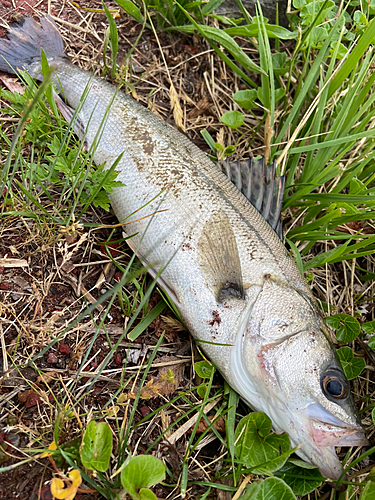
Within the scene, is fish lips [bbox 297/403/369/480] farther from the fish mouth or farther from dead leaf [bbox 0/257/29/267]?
dead leaf [bbox 0/257/29/267]

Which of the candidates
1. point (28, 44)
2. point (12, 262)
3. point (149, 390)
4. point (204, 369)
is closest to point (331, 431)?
point (204, 369)

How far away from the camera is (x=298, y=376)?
233 centimetres

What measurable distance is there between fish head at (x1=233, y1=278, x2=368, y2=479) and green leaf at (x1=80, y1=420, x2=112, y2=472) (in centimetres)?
85

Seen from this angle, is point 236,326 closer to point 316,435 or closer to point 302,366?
point 302,366

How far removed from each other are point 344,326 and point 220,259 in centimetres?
97

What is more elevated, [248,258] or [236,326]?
[248,258]

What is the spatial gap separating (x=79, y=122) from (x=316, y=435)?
2.56 metres

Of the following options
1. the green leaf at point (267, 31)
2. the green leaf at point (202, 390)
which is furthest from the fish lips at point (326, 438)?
the green leaf at point (267, 31)

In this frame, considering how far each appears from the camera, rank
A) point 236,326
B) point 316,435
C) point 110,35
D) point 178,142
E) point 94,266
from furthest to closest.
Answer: point 110,35 → point 178,142 → point 94,266 → point 236,326 → point 316,435

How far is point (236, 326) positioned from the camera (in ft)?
8.22

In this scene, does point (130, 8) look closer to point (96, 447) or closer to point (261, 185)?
point (261, 185)

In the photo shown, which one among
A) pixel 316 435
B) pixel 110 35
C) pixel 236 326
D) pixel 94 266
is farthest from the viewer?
pixel 110 35

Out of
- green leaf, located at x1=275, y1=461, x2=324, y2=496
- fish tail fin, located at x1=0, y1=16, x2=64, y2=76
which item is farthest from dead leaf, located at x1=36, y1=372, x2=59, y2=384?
fish tail fin, located at x1=0, y1=16, x2=64, y2=76

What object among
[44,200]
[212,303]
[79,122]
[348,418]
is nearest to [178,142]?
[79,122]
